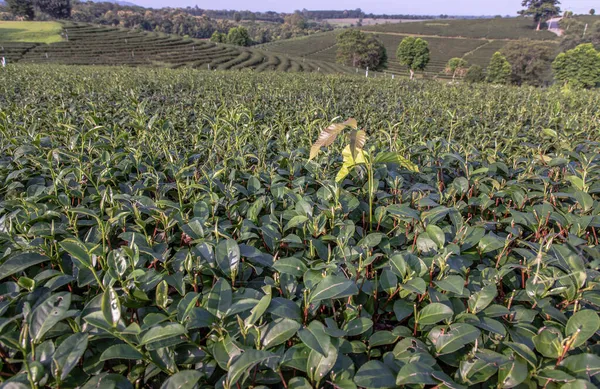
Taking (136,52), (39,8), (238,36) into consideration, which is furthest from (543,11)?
(39,8)

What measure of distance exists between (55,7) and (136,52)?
41.5 meters

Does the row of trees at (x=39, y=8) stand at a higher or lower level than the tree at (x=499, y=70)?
higher

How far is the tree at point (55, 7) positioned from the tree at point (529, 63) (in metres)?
81.9

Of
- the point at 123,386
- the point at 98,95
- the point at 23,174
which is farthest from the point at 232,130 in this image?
the point at 98,95

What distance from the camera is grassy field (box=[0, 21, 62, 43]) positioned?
4266cm

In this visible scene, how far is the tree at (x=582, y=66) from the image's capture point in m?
35.0

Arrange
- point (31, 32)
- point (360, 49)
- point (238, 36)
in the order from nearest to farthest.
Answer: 1. point (31, 32)
2. point (360, 49)
3. point (238, 36)

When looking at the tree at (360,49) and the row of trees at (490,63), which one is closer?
the row of trees at (490,63)

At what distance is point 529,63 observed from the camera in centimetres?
4566

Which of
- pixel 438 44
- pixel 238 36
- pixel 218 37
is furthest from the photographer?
pixel 438 44

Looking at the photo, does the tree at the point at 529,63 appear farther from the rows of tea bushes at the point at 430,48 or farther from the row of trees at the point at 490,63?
the rows of tea bushes at the point at 430,48

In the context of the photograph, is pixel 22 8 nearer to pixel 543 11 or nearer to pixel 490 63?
pixel 490 63

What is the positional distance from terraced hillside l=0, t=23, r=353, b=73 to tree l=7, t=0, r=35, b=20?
22.9 m

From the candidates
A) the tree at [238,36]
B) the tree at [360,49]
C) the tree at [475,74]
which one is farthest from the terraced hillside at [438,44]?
the tree at [360,49]
